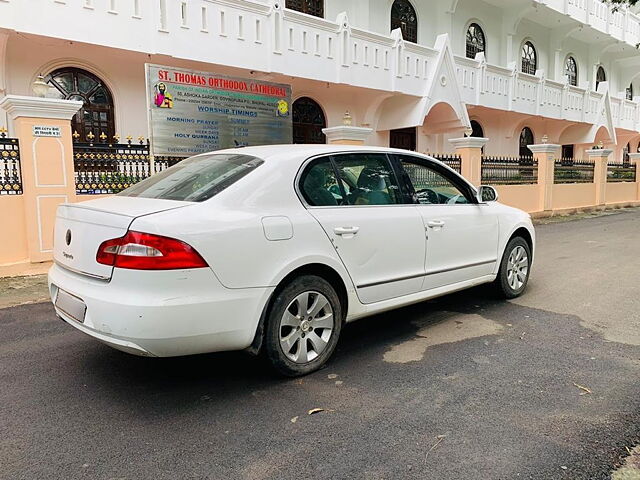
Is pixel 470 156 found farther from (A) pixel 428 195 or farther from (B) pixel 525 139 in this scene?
(B) pixel 525 139

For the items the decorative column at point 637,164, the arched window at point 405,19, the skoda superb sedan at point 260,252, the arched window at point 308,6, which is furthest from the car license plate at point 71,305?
the decorative column at point 637,164

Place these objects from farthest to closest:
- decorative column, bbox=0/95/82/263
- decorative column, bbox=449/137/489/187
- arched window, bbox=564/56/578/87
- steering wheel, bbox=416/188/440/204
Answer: arched window, bbox=564/56/578/87
decorative column, bbox=449/137/489/187
decorative column, bbox=0/95/82/263
steering wheel, bbox=416/188/440/204

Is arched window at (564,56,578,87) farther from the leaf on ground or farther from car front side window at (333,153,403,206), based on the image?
the leaf on ground

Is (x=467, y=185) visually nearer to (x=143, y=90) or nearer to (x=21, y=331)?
(x=21, y=331)

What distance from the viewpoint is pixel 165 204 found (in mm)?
3143

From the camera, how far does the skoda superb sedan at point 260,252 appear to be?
284cm

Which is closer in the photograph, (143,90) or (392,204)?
(392,204)

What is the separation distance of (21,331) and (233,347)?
2.80m

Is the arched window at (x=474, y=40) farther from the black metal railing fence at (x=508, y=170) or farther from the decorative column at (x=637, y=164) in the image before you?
the decorative column at (x=637, y=164)

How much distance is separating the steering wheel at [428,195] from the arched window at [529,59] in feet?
60.6

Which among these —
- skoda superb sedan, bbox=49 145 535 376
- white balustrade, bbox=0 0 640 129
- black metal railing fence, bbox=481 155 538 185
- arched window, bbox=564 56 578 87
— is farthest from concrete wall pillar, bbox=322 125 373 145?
arched window, bbox=564 56 578 87

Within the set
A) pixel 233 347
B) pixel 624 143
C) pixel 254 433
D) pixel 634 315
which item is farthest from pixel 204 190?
pixel 624 143

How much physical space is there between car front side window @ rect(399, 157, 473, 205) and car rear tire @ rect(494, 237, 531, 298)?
2.87 ft

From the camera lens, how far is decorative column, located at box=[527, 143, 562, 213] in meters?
15.1
